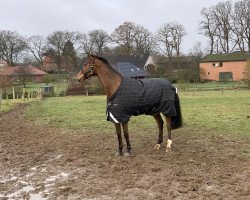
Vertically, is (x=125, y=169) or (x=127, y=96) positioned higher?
(x=127, y=96)

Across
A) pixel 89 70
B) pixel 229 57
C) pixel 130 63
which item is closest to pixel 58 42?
pixel 130 63

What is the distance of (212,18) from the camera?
67.0 m

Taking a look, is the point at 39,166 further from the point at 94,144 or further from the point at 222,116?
the point at 222,116

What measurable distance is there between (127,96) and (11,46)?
228 feet

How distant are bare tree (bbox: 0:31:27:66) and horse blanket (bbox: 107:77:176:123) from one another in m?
67.8

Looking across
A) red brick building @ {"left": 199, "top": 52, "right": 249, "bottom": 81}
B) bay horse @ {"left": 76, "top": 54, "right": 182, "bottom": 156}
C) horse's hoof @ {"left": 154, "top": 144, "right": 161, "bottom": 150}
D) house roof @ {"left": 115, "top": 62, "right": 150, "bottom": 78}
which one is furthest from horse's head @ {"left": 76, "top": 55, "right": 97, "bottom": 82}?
red brick building @ {"left": 199, "top": 52, "right": 249, "bottom": 81}

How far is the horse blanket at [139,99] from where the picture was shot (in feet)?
28.1

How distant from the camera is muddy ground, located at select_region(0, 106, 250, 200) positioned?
6.20 meters

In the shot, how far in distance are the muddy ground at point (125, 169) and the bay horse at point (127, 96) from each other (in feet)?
2.99

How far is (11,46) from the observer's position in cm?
7356

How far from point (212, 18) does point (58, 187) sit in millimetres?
64691

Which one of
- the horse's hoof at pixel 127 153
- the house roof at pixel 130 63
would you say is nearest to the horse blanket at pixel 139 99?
the horse's hoof at pixel 127 153

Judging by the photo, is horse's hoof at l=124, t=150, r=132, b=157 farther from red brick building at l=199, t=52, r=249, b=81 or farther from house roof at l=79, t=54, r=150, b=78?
red brick building at l=199, t=52, r=249, b=81

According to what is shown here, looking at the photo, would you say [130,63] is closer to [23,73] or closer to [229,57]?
Result: [229,57]
